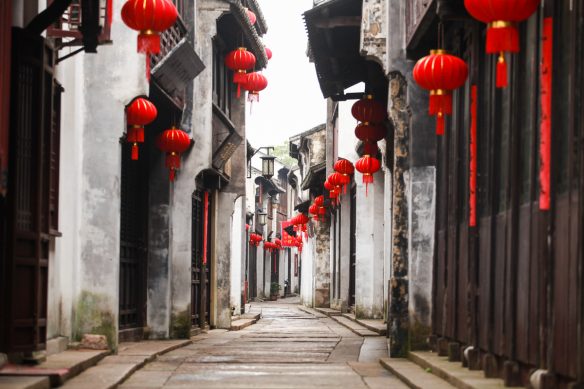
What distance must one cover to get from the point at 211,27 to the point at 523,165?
12623mm

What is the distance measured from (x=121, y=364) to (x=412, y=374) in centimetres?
381

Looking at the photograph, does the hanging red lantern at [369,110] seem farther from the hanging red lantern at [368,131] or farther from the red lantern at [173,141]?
the red lantern at [173,141]

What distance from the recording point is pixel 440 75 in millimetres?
12055

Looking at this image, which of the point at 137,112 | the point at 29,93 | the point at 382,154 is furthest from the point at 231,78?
the point at 29,93

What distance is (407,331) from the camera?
53.9ft

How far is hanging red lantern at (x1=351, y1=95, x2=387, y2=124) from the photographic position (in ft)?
70.4

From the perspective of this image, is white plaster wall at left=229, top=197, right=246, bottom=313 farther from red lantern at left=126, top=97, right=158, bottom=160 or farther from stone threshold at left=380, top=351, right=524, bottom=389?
stone threshold at left=380, top=351, right=524, bottom=389

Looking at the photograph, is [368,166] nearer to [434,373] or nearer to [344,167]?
[344,167]

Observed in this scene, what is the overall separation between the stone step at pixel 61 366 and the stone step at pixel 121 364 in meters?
0.09

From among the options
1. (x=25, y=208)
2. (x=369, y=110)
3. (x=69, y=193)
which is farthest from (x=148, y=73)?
(x=369, y=110)

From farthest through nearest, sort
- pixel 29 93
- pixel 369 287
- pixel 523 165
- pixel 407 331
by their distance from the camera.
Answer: pixel 369 287, pixel 407 331, pixel 29 93, pixel 523 165

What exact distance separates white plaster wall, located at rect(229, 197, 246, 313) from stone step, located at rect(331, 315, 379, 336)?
11.1ft

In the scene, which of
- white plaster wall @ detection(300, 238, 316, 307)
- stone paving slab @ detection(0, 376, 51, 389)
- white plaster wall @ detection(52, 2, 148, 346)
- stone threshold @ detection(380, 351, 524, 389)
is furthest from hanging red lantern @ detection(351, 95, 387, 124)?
white plaster wall @ detection(300, 238, 316, 307)

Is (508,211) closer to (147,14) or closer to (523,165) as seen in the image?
(523,165)
